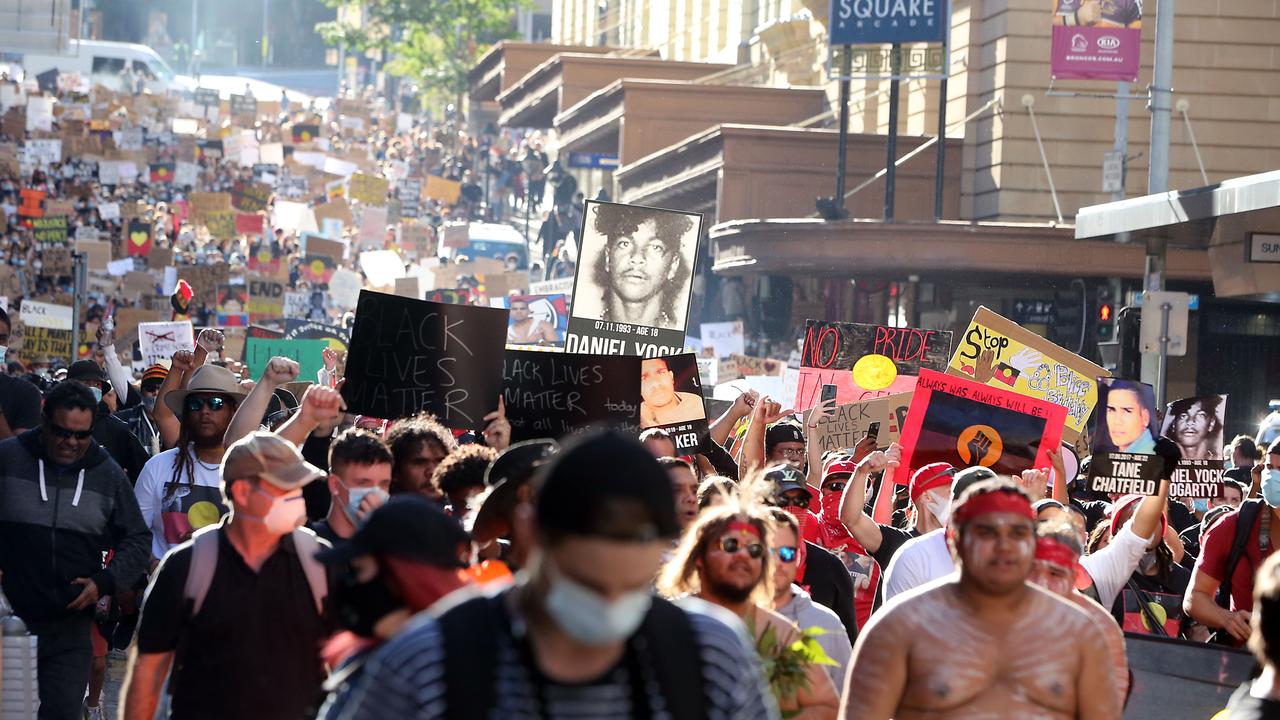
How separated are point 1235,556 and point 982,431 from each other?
1761mm

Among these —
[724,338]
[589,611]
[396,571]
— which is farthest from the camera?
[724,338]

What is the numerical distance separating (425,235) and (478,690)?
36542mm

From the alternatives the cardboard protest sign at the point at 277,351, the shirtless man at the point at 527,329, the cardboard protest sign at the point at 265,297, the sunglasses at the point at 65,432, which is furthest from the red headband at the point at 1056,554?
the cardboard protest sign at the point at 265,297

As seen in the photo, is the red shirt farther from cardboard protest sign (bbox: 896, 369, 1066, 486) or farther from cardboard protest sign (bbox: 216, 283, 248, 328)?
cardboard protest sign (bbox: 216, 283, 248, 328)

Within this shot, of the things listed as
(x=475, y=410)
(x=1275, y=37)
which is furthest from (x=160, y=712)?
(x=1275, y=37)

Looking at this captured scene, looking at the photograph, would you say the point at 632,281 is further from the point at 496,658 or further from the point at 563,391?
the point at 496,658

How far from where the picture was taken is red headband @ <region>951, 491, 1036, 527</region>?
4785 mm

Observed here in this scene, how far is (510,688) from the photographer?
2902 millimetres

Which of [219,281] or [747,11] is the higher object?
[747,11]

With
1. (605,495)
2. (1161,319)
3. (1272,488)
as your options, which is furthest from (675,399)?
(605,495)

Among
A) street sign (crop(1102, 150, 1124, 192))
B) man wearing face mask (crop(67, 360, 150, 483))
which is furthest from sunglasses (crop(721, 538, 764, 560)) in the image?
street sign (crop(1102, 150, 1124, 192))

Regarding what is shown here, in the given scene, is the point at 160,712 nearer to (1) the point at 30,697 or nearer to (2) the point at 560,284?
(1) the point at 30,697

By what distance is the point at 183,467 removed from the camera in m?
7.90

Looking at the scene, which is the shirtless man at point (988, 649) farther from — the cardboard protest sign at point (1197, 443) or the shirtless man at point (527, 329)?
the shirtless man at point (527, 329)
